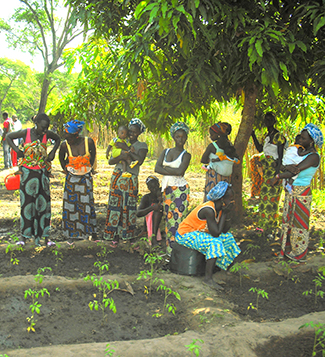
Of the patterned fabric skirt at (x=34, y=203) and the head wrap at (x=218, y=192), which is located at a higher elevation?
the head wrap at (x=218, y=192)

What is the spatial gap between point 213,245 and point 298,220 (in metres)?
1.20

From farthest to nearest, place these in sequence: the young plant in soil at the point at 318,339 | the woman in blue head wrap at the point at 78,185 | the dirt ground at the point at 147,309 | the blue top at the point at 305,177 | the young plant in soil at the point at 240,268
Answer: the woman in blue head wrap at the point at 78,185, the blue top at the point at 305,177, the young plant in soil at the point at 240,268, the dirt ground at the point at 147,309, the young plant in soil at the point at 318,339

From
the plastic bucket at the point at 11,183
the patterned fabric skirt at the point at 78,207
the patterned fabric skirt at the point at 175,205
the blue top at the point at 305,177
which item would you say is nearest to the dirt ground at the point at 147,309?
the patterned fabric skirt at the point at 78,207

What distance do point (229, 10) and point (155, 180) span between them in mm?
2264

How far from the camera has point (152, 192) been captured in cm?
516

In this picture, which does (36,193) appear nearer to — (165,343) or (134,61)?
(134,61)

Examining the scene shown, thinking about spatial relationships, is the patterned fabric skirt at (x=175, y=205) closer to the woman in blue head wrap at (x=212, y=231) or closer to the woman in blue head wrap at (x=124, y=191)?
the woman in blue head wrap at (x=212, y=231)

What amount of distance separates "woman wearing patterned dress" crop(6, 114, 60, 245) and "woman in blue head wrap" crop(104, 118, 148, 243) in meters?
0.81

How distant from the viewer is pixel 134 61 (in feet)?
13.9

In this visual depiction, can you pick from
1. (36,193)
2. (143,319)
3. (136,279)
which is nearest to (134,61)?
(36,193)

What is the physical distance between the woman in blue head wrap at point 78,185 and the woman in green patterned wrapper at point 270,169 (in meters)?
2.62

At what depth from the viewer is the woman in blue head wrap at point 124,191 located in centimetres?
485

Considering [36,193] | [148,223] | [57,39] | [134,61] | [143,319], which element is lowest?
Answer: [143,319]

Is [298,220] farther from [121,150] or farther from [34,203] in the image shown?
[34,203]
